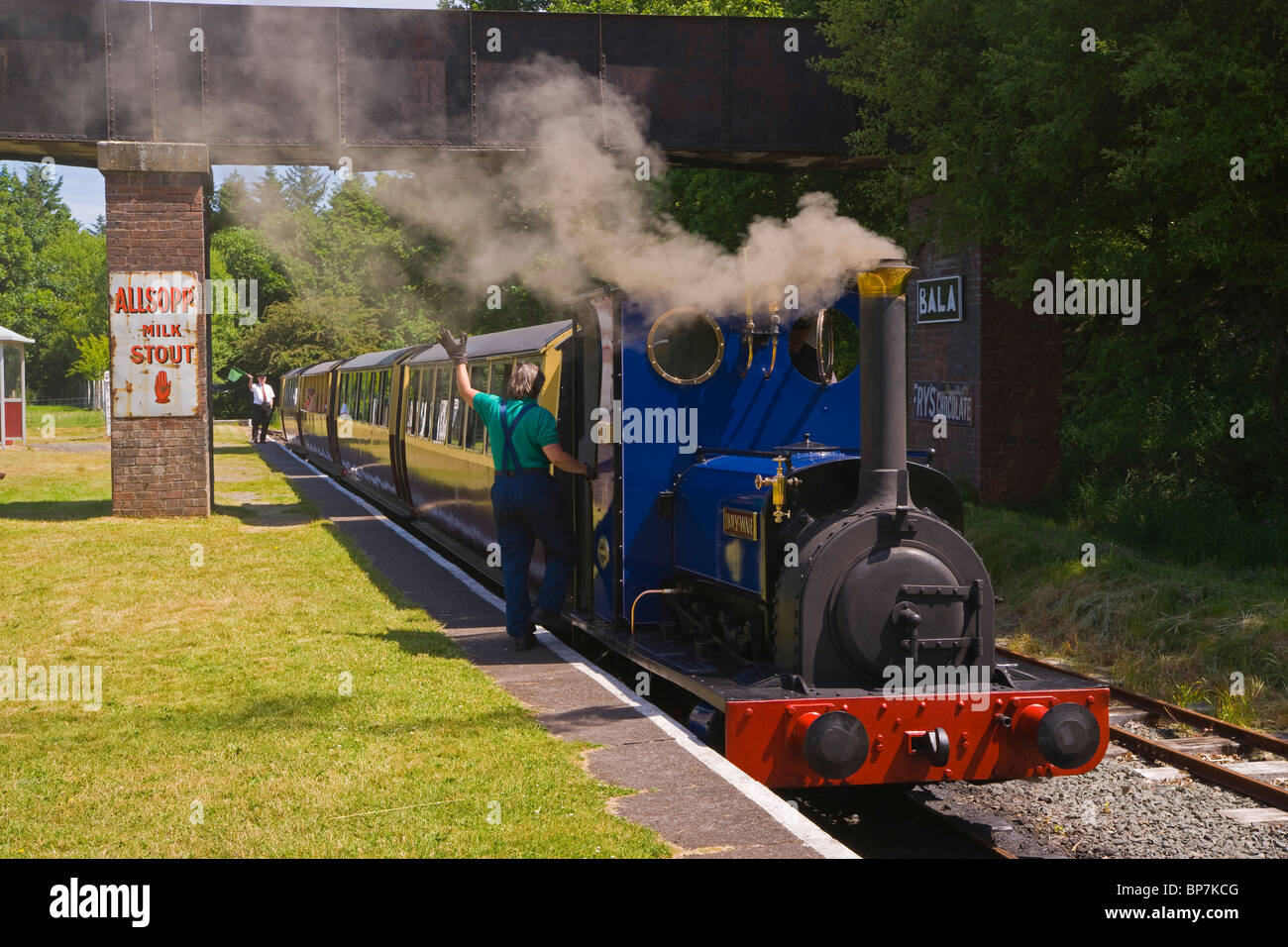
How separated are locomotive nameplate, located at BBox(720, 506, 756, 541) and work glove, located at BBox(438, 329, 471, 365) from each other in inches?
108

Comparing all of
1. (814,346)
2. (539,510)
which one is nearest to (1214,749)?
(814,346)

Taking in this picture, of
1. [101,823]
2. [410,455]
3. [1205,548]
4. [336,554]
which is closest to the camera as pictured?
[101,823]

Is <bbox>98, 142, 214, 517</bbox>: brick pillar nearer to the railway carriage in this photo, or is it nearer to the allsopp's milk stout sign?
the allsopp's milk stout sign

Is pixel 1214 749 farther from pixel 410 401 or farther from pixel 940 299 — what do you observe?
pixel 410 401

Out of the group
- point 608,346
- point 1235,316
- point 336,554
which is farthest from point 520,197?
point 608,346

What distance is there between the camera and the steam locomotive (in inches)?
231

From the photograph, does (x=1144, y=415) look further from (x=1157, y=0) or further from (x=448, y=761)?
(x=448, y=761)

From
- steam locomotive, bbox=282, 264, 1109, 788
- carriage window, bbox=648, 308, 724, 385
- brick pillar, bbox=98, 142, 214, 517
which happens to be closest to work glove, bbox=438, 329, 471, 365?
steam locomotive, bbox=282, 264, 1109, 788

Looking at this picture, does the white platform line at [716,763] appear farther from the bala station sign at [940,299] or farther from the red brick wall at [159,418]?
the bala station sign at [940,299]

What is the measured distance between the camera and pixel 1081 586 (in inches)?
450

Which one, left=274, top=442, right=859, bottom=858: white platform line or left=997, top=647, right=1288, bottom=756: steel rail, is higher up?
left=274, top=442, right=859, bottom=858: white platform line

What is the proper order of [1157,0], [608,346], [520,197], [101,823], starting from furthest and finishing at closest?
[520,197] → [1157,0] → [608,346] → [101,823]

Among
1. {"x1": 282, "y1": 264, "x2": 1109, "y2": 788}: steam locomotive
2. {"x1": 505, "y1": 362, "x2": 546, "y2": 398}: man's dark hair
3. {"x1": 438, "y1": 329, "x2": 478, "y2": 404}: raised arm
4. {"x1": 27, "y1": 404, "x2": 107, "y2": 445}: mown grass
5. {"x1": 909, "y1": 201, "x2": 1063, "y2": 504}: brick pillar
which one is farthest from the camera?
{"x1": 27, "y1": 404, "x2": 107, "y2": 445}: mown grass

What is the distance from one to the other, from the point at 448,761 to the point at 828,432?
301 cm
